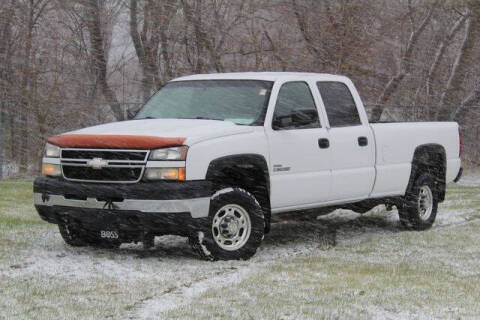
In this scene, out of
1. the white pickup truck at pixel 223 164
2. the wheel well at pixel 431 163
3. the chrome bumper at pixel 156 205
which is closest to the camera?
the chrome bumper at pixel 156 205

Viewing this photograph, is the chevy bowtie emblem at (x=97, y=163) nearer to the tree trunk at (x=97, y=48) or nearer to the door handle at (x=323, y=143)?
the door handle at (x=323, y=143)

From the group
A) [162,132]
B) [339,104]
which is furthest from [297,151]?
[162,132]

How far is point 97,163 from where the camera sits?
8.50 m

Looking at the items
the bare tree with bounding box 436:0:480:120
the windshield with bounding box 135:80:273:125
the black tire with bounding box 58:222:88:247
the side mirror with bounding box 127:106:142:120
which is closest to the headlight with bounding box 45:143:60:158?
the black tire with bounding box 58:222:88:247

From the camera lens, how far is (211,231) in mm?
8539

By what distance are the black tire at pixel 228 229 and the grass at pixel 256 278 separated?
137 mm

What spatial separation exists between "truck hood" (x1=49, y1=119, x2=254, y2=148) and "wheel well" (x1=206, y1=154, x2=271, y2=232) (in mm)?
293

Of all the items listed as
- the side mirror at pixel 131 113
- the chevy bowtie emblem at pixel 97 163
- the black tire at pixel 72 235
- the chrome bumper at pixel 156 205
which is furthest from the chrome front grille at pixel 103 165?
the side mirror at pixel 131 113

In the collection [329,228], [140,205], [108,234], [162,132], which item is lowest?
[329,228]

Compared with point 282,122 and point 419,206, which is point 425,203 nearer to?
point 419,206

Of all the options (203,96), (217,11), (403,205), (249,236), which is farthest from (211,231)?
(217,11)

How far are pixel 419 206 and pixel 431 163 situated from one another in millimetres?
641

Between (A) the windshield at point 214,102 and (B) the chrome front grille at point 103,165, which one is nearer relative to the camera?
(B) the chrome front grille at point 103,165

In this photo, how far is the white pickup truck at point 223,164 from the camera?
830cm
